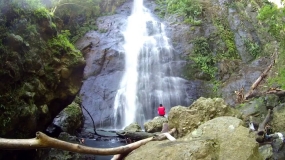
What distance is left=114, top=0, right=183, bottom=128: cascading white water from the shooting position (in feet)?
61.2

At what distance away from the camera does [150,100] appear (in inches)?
762

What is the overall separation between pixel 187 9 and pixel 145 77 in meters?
10.2

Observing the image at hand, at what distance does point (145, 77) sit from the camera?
21.5 metres

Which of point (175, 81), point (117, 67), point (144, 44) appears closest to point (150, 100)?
point (175, 81)

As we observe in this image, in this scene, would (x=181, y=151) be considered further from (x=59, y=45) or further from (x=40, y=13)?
(x=59, y=45)

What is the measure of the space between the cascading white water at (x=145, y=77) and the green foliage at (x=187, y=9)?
268 cm

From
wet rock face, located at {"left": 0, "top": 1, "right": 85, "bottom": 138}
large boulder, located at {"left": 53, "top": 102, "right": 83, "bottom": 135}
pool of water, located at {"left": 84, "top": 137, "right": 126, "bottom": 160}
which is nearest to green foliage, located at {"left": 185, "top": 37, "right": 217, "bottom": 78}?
large boulder, located at {"left": 53, "top": 102, "right": 83, "bottom": 135}

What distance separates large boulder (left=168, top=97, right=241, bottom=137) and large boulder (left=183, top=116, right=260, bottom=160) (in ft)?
5.42

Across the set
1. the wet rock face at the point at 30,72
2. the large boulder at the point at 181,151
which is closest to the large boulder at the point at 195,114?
the large boulder at the point at 181,151

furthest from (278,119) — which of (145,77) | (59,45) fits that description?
(145,77)

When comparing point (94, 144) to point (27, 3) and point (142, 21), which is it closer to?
point (27, 3)

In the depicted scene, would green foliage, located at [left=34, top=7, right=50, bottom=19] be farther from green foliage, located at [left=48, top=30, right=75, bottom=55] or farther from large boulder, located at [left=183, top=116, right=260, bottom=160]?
large boulder, located at [left=183, top=116, right=260, bottom=160]

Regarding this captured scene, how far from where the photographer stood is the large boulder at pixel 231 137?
378 centimetres

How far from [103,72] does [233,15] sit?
571 inches
